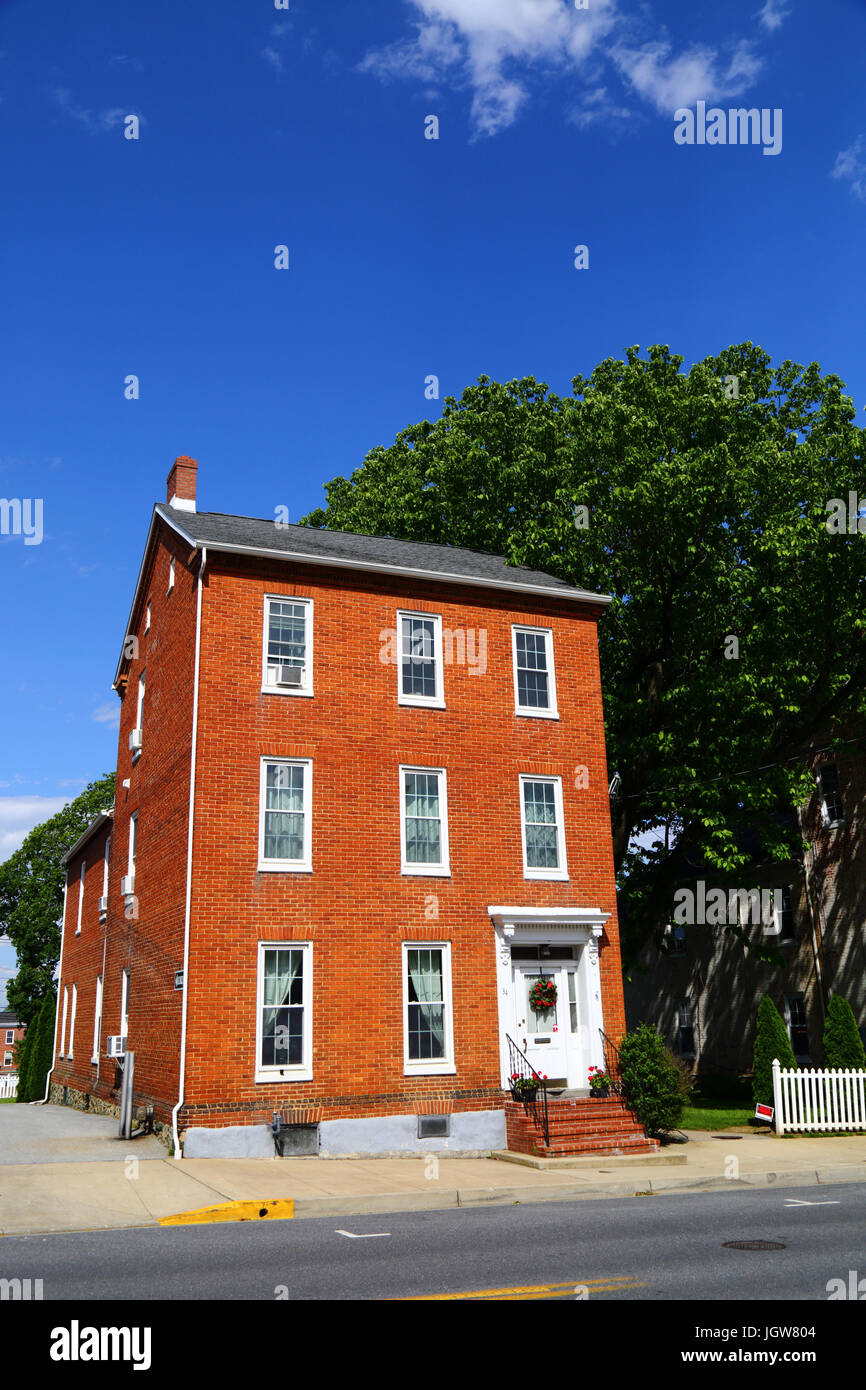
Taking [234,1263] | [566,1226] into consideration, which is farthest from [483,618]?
[234,1263]

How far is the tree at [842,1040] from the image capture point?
78.4 ft

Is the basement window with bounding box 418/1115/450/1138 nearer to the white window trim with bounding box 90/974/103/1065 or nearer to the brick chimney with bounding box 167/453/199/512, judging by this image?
the white window trim with bounding box 90/974/103/1065

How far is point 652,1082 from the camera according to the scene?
19.2 m

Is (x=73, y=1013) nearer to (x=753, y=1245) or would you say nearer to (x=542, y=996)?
(x=542, y=996)

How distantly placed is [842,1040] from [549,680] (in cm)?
1077

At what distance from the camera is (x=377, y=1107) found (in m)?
18.2

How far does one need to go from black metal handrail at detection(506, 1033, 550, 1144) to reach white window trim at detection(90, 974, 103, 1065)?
39.2ft

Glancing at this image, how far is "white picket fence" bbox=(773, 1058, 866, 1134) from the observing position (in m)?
21.4

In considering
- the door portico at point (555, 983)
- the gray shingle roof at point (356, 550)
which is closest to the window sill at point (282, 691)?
the gray shingle roof at point (356, 550)

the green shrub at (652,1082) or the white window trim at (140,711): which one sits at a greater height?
the white window trim at (140,711)

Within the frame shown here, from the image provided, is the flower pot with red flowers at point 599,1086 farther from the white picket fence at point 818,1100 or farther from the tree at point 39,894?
the tree at point 39,894

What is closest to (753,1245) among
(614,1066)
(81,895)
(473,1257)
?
(473,1257)

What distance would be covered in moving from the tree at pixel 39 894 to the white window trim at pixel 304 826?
36.5 meters

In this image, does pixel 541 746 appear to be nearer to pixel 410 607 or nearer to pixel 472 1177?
pixel 410 607
